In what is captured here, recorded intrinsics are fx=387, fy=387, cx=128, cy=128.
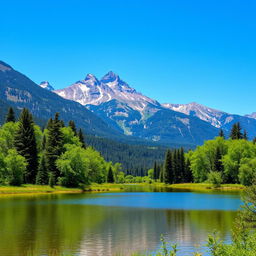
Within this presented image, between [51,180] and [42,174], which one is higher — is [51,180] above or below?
below

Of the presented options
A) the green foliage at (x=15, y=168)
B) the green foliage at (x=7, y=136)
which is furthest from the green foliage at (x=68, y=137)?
the green foliage at (x=15, y=168)

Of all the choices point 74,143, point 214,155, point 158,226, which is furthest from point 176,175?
point 158,226

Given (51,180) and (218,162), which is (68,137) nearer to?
(51,180)

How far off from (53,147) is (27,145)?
7.92 meters

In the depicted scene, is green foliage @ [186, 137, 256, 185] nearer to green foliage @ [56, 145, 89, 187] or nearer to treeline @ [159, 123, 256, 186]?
treeline @ [159, 123, 256, 186]

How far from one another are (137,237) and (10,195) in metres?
54.7

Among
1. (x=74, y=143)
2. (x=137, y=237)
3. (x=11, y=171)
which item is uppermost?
(x=74, y=143)

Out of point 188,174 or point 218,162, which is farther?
point 188,174

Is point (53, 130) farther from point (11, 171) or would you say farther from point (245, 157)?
point (245, 157)

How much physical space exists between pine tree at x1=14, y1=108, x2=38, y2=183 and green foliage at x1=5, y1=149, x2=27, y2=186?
7392mm

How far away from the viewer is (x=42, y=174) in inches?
3853

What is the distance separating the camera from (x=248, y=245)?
1948cm

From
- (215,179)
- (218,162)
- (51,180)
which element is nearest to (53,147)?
(51,180)

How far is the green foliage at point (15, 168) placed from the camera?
3506 inches
